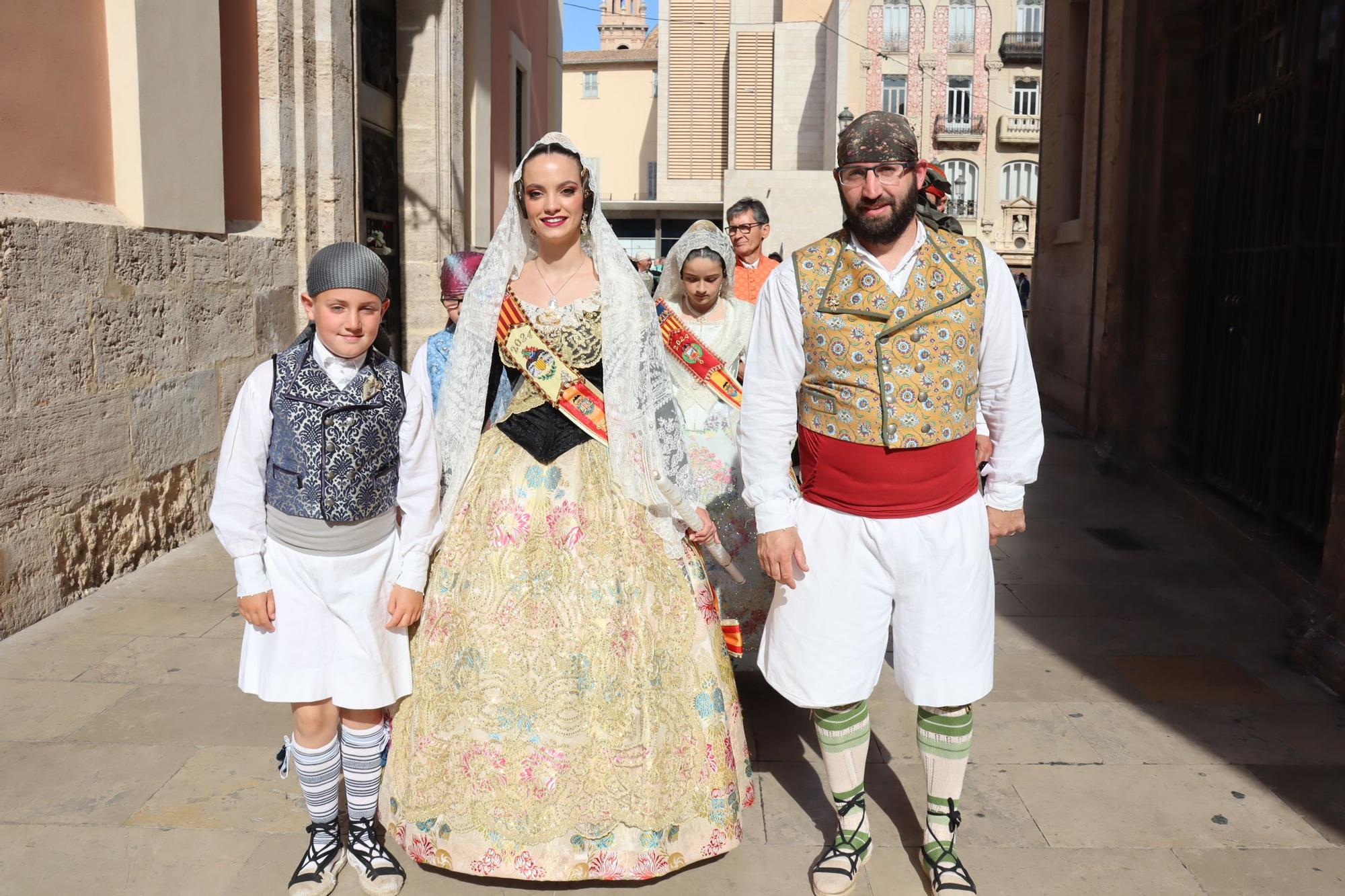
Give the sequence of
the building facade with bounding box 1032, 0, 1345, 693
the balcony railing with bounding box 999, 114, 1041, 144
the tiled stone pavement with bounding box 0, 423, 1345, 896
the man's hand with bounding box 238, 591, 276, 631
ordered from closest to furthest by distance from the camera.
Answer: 1. the man's hand with bounding box 238, 591, 276, 631
2. the tiled stone pavement with bounding box 0, 423, 1345, 896
3. the building facade with bounding box 1032, 0, 1345, 693
4. the balcony railing with bounding box 999, 114, 1041, 144

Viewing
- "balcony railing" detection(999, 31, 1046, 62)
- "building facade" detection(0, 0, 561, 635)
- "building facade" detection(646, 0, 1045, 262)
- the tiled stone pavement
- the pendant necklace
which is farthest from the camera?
"balcony railing" detection(999, 31, 1046, 62)

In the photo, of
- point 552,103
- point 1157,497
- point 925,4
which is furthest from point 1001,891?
point 925,4

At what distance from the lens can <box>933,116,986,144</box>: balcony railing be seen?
38.6 meters

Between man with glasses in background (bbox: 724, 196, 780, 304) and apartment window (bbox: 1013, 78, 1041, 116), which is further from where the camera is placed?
apartment window (bbox: 1013, 78, 1041, 116)

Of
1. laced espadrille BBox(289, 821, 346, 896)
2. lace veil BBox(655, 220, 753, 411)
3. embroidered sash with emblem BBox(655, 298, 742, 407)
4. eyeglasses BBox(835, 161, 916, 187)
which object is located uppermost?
eyeglasses BBox(835, 161, 916, 187)

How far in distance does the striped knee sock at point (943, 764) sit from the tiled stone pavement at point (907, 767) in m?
0.14

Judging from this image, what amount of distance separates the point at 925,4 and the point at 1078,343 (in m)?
31.6

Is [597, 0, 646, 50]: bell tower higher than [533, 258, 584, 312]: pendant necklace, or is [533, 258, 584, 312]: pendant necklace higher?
[597, 0, 646, 50]: bell tower

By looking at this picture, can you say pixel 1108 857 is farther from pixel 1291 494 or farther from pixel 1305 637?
pixel 1291 494

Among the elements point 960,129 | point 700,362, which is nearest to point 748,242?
point 700,362

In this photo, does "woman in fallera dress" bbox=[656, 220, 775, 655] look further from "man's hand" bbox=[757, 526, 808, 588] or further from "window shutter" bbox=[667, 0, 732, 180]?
"window shutter" bbox=[667, 0, 732, 180]

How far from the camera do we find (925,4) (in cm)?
3838

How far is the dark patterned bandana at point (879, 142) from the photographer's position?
8.31 ft

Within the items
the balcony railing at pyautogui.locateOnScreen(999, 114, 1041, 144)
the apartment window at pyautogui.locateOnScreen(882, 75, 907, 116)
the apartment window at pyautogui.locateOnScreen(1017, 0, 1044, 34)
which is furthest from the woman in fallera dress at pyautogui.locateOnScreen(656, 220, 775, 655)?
the apartment window at pyautogui.locateOnScreen(1017, 0, 1044, 34)
